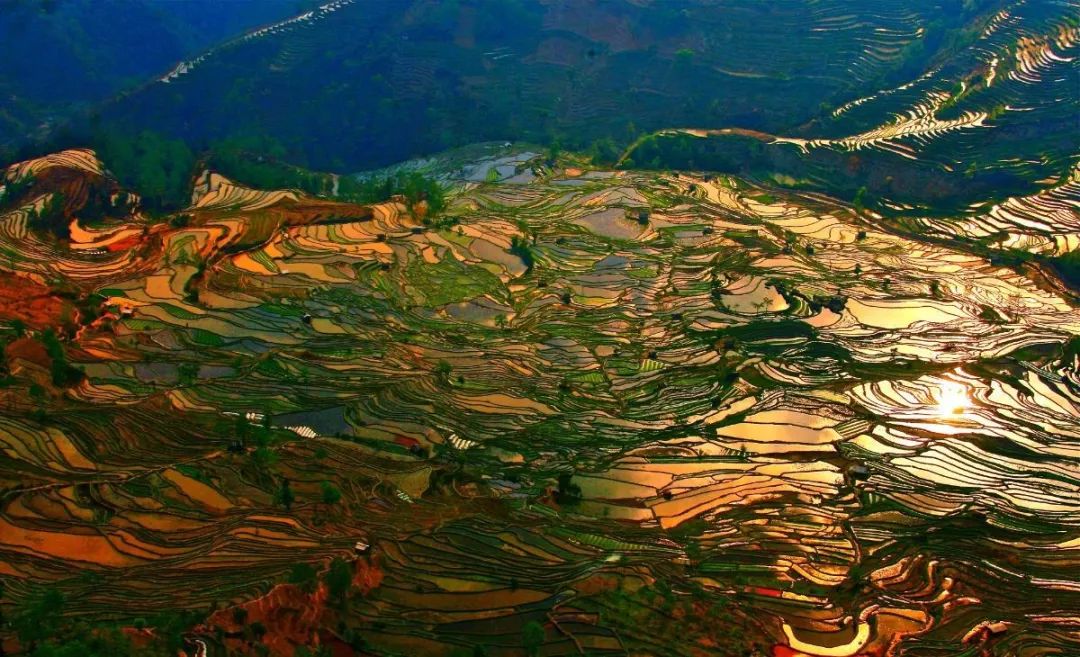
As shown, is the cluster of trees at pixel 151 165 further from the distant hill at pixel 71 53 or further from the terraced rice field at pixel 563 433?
the distant hill at pixel 71 53

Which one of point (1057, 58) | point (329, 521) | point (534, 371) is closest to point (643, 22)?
point (1057, 58)

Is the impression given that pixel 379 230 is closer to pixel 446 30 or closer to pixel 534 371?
pixel 534 371

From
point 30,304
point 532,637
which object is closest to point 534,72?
point 30,304

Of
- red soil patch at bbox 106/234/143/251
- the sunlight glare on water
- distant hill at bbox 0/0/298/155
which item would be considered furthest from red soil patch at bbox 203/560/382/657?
distant hill at bbox 0/0/298/155

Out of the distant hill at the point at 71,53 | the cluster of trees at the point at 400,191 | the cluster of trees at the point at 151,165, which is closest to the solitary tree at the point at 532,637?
the cluster of trees at the point at 400,191

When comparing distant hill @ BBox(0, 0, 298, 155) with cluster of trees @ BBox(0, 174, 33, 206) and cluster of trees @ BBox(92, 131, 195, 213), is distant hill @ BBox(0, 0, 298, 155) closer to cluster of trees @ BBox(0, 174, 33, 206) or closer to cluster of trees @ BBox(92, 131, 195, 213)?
cluster of trees @ BBox(92, 131, 195, 213)
